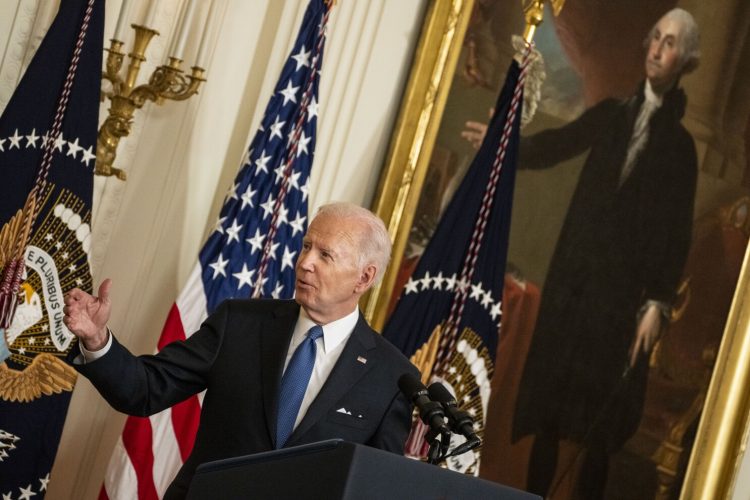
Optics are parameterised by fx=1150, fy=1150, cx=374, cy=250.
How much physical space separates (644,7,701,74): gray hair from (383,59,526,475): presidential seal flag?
3.21ft

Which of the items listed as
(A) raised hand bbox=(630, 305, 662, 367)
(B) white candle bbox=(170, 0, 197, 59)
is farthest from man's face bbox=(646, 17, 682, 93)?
(B) white candle bbox=(170, 0, 197, 59)

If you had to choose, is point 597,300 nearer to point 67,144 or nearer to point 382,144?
point 382,144

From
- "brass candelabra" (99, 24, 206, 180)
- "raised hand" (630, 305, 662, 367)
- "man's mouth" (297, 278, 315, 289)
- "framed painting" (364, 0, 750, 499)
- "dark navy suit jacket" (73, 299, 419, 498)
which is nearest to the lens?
"dark navy suit jacket" (73, 299, 419, 498)

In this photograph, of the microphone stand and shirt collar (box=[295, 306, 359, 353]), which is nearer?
the microphone stand

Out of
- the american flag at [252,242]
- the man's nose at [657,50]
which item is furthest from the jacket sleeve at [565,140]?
the american flag at [252,242]

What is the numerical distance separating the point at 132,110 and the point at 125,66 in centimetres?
24

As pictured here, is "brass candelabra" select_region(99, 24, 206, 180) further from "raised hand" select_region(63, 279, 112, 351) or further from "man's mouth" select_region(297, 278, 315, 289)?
"raised hand" select_region(63, 279, 112, 351)

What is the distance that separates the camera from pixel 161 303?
19.7 feet

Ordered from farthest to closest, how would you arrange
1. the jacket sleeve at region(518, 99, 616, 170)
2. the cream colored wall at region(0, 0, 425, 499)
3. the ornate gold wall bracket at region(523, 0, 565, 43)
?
1. the jacket sleeve at region(518, 99, 616, 170)
2. the ornate gold wall bracket at region(523, 0, 565, 43)
3. the cream colored wall at region(0, 0, 425, 499)

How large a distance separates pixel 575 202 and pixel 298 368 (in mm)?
3284

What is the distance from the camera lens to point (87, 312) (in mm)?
3234

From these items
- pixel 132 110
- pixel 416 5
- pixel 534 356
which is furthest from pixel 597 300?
pixel 132 110

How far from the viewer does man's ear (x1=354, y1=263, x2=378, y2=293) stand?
3.79 m

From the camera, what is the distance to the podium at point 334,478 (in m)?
2.48
